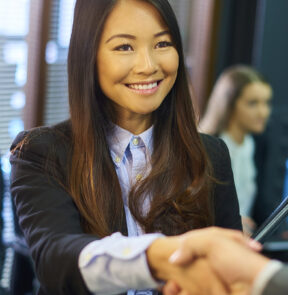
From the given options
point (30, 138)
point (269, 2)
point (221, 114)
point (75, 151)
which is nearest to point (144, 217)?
point (75, 151)

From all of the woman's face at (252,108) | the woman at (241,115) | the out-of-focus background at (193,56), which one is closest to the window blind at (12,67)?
the out-of-focus background at (193,56)

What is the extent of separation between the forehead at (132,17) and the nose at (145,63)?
0.05 metres

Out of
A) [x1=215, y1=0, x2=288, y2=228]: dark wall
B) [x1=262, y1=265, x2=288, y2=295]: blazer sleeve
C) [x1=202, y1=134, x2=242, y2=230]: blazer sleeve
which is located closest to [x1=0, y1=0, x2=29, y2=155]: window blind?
[x1=215, y1=0, x2=288, y2=228]: dark wall

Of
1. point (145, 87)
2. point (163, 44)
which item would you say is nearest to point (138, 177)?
point (145, 87)

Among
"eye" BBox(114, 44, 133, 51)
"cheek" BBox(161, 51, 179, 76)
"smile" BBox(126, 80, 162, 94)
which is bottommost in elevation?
"smile" BBox(126, 80, 162, 94)

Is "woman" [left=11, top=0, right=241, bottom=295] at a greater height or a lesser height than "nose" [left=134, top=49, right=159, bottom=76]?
lesser

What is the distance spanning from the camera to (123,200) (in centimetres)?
150

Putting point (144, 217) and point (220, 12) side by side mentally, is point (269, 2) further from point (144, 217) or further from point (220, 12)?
point (144, 217)

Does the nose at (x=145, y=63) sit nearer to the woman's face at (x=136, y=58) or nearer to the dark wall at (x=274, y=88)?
the woman's face at (x=136, y=58)

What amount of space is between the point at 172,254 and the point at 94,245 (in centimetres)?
16

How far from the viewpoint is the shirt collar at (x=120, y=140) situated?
1.54 meters

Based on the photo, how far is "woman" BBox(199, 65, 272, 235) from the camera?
396cm

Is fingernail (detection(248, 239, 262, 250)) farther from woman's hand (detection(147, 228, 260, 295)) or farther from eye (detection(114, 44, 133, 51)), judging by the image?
eye (detection(114, 44, 133, 51))

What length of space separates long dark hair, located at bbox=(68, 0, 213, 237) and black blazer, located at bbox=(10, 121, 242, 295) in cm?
5
